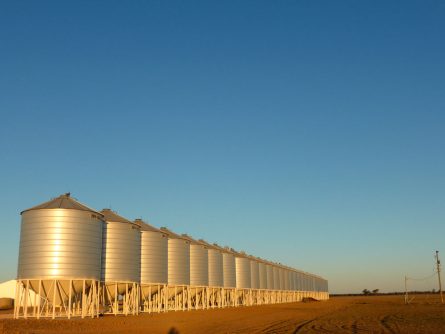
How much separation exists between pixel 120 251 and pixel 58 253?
7.65 m

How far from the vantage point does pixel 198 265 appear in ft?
219

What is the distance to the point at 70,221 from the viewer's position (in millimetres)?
41500

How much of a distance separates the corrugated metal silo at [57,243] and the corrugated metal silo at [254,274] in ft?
177

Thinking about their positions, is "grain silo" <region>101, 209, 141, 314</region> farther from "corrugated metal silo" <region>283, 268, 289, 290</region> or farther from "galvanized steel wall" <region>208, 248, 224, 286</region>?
"corrugated metal silo" <region>283, 268, 289, 290</region>

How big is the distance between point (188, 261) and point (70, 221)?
24.0 metres

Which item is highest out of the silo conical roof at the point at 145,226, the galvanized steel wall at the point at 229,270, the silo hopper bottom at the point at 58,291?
the silo conical roof at the point at 145,226

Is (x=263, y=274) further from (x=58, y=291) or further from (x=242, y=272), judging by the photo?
(x=58, y=291)

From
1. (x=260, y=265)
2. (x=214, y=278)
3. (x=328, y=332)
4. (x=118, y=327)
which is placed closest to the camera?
(x=328, y=332)

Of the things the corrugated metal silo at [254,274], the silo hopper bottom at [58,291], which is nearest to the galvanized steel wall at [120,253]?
the silo hopper bottom at [58,291]

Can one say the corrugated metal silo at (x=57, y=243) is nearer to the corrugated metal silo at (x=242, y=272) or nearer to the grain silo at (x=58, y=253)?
the grain silo at (x=58, y=253)

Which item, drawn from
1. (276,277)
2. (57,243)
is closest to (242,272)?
(276,277)

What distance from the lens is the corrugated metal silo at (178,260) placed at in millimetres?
58719

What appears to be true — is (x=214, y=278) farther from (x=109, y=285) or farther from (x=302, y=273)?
(x=302, y=273)

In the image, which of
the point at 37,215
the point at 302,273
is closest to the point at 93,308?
the point at 37,215
